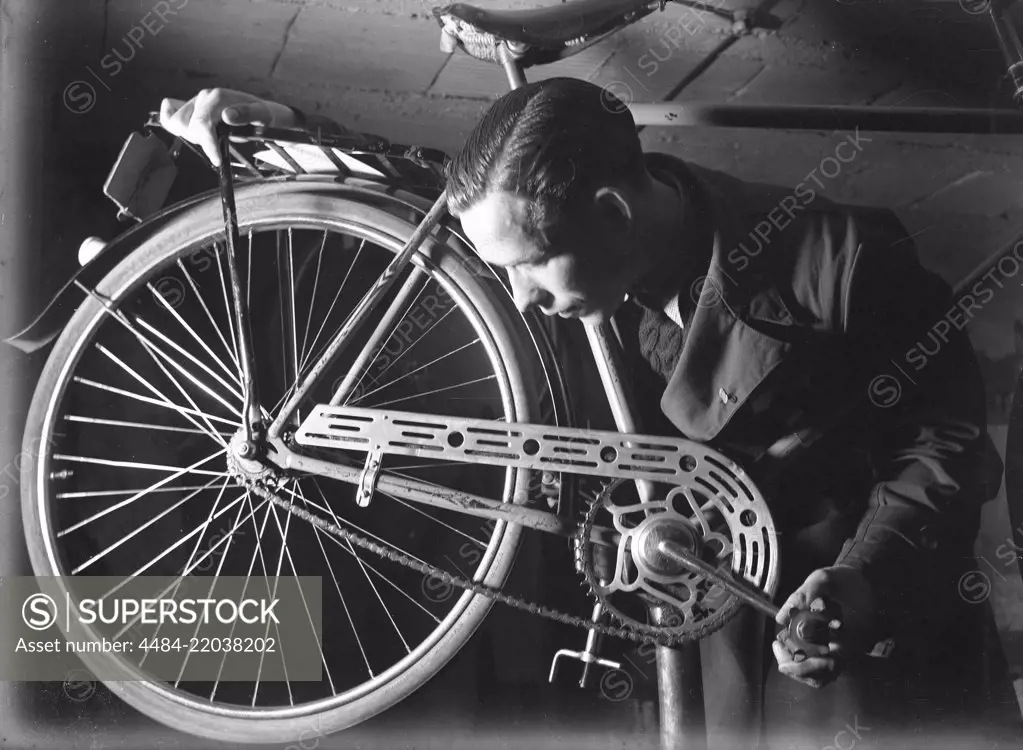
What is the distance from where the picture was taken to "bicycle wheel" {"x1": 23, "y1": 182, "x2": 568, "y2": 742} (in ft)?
3.33

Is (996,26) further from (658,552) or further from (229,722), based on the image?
(229,722)

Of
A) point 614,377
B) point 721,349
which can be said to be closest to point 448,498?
point 614,377

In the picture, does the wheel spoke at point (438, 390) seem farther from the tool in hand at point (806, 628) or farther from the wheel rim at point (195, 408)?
the tool in hand at point (806, 628)

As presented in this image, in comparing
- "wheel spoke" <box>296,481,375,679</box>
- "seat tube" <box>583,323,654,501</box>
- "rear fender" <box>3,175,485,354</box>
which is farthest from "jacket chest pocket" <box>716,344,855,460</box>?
"wheel spoke" <box>296,481,375,679</box>

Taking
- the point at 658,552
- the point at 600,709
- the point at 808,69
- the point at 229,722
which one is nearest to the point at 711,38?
the point at 808,69

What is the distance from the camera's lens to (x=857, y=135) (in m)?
1.12

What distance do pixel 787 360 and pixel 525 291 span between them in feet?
1.02

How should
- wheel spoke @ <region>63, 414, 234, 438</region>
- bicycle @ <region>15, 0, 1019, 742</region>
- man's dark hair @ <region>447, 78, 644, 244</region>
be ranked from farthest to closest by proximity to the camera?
1. wheel spoke @ <region>63, 414, 234, 438</region>
2. bicycle @ <region>15, 0, 1019, 742</region>
3. man's dark hair @ <region>447, 78, 644, 244</region>

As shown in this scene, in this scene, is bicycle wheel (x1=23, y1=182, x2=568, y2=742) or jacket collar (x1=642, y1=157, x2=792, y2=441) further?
bicycle wheel (x1=23, y1=182, x2=568, y2=742)

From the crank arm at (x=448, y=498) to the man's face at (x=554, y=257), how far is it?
24 cm

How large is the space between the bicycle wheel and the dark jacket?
295 millimetres

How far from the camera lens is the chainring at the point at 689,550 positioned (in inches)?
35.5

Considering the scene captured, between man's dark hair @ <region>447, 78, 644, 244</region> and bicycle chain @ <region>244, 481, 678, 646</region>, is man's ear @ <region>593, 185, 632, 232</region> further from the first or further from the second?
bicycle chain @ <region>244, 481, 678, 646</region>

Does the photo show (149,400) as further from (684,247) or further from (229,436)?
(684,247)
